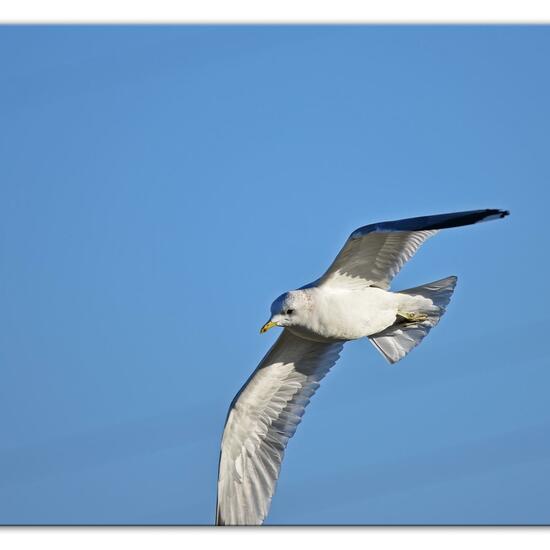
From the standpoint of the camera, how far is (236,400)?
6590mm

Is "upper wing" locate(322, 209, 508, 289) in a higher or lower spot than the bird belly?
higher

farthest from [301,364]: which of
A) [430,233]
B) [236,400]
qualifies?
[430,233]

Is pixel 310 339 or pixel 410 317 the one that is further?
pixel 410 317

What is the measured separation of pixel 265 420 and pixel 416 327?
962 mm

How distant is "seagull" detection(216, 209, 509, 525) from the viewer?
611cm

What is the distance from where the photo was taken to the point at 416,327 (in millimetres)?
6578

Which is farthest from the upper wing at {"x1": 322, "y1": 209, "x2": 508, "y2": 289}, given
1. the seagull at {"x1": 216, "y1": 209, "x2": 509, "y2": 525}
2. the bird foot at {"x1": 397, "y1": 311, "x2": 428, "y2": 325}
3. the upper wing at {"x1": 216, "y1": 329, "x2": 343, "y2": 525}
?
the upper wing at {"x1": 216, "y1": 329, "x2": 343, "y2": 525}

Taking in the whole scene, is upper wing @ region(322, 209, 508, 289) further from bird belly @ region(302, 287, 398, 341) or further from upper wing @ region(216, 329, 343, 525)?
upper wing @ region(216, 329, 343, 525)
